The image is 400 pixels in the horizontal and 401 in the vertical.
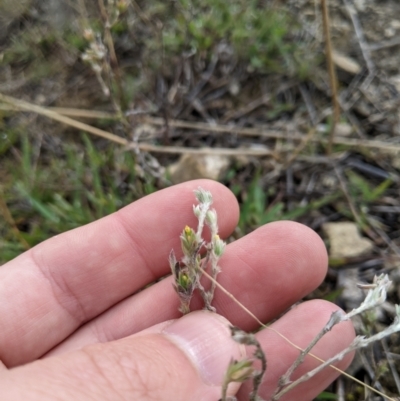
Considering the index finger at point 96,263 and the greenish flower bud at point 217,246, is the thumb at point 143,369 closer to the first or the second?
the greenish flower bud at point 217,246

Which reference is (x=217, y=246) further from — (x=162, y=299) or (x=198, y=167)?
(x=198, y=167)

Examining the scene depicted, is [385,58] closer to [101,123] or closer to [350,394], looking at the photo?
[101,123]

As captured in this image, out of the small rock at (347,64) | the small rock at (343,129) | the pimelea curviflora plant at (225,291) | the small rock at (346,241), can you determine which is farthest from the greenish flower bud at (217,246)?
the small rock at (347,64)

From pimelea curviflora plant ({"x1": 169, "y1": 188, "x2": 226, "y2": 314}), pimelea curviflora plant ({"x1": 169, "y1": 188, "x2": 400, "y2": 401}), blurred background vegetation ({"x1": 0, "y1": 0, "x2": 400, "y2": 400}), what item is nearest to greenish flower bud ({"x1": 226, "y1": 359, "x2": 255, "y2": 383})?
pimelea curviflora plant ({"x1": 169, "y1": 188, "x2": 400, "y2": 401})

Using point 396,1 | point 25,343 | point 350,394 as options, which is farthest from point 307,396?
point 396,1

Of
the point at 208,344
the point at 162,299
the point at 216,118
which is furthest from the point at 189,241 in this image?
the point at 216,118

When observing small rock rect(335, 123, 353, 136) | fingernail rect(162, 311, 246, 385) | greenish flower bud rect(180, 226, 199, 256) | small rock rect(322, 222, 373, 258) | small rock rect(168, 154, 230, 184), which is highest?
greenish flower bud rect(180, 226, 199, 256)

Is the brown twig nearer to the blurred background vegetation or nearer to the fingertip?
the blurred background vegetation

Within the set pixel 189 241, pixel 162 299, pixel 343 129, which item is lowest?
pixel 162 299
